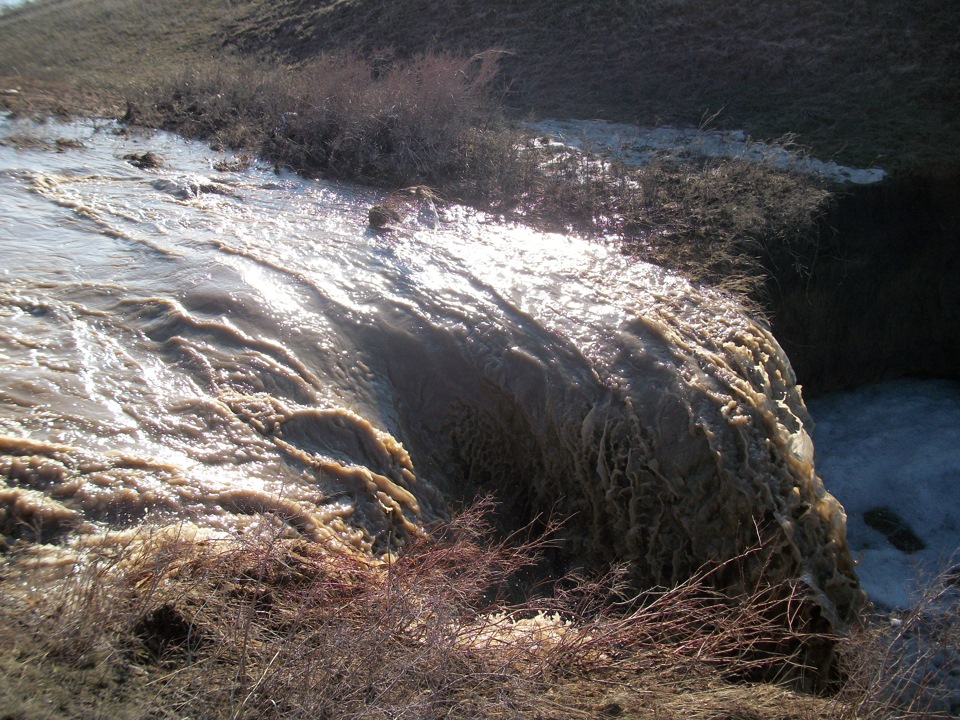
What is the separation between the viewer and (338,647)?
2.67 meters

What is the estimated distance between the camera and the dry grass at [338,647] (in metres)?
2.44

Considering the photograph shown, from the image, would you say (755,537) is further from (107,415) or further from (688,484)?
(107,415)

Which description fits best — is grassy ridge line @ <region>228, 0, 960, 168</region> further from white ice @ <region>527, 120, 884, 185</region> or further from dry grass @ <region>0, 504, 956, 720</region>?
dry grass @ <region>0, 504, 956, 720</region>

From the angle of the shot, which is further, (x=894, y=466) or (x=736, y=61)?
(x=736, y=61)

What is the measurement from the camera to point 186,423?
4.02m

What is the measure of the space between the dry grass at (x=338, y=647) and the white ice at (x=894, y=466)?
2.85 m

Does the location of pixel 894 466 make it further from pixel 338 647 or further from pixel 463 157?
pixel 338 647

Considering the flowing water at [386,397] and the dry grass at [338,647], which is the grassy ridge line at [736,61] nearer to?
the flowing water at [386,397]

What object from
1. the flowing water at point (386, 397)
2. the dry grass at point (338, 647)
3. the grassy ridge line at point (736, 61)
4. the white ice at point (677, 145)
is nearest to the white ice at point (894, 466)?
the flowing water at point (386, 397)

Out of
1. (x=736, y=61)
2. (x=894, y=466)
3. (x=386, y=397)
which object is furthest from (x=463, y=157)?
(x=894, y=466)

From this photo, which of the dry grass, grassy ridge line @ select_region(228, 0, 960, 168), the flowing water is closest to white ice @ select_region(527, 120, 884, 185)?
grassy ridge line @ select_region(228, 0, 960, 168)

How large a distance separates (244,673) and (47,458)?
1636 millimetres

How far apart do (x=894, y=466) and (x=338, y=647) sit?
5.94m

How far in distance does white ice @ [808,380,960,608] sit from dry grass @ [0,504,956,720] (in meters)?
2.85
